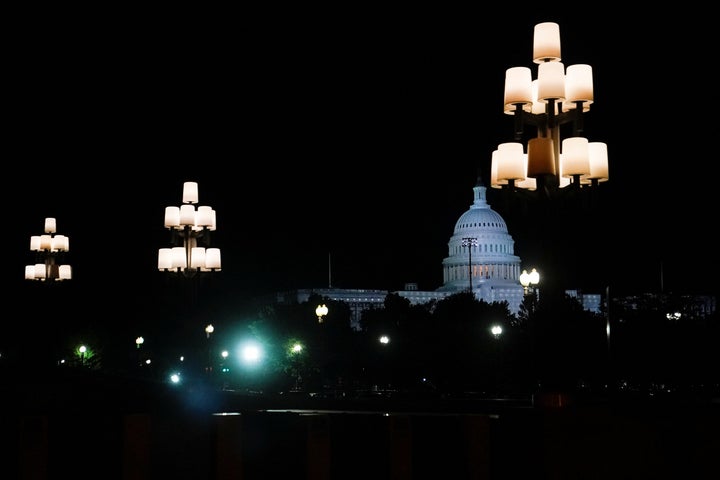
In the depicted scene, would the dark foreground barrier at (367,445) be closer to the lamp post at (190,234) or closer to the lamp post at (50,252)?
the lamp post at (190,234)

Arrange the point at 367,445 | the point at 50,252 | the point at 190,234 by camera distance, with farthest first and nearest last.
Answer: the point at 50,252 → the point at 190,234 → the point at 367,445

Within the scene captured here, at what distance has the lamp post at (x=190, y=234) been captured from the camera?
26.5 m

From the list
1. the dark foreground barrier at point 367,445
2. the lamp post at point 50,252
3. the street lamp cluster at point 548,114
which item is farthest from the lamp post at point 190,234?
the dark foreground barrier at point 367,445

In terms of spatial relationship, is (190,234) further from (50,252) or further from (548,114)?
(548,114)

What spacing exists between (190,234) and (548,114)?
45.8 feet

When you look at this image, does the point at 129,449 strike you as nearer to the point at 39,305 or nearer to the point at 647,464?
the point at 647,464

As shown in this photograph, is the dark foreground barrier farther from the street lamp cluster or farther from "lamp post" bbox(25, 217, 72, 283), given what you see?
"lamp post" bbox(25, 217, 72, 283)

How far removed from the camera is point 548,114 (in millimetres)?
14672

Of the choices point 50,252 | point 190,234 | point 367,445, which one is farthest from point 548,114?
point 50,252

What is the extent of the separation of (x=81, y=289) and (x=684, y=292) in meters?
48.2

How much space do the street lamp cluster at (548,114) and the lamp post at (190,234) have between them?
1249 centimetres

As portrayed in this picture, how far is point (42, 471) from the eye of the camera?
9.77m

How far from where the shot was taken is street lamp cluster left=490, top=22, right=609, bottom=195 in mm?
14102

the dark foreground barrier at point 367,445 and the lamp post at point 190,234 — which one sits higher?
the lamp post at point 190,234
